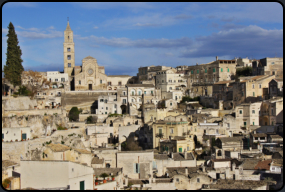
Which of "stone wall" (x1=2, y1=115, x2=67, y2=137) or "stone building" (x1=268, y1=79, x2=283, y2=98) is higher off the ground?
"stone building" (x1=268, y1=79, x2=283, y2=98)

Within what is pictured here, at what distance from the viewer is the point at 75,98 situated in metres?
59.4

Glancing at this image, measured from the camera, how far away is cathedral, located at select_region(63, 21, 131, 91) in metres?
65.7

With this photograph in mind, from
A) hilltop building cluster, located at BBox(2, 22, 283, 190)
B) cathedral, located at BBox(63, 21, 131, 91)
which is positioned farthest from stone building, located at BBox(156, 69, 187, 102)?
cathedral, located at BBox(63, 21, 131, 91)

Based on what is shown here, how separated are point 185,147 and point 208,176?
8.38 m

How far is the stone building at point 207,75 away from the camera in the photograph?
61.8m

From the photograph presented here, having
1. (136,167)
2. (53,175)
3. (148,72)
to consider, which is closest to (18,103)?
(136,167)

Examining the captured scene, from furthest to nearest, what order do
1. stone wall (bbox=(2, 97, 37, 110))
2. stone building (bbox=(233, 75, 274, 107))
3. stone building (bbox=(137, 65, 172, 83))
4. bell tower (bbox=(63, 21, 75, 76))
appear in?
bell tower (bbox=(63, 21, 75, 76))
stone building (bbox=(137, 65, 172, 83))
stone building (bbox=(233, 75, 274, 107))
stone wall (bbox=(2, 97, 37, 110))

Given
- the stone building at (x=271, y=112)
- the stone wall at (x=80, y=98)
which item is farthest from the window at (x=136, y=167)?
the stone wall at (x=80, y=98)

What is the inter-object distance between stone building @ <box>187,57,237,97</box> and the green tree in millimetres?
17920

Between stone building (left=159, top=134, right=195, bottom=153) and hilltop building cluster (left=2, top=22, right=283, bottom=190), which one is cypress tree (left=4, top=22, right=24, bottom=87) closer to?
hilltop building cluster (left=2, top=22, right=283, bottom=190)

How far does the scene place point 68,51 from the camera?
234 ft

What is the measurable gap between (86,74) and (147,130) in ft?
87.3

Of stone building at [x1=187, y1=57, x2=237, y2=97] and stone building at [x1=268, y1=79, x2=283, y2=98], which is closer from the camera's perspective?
stone building at [x1=268, y1=79, x2=283, y2=98]

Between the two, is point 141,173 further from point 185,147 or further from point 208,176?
point 185,147
